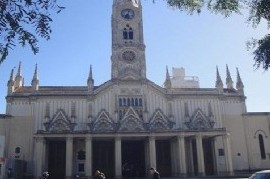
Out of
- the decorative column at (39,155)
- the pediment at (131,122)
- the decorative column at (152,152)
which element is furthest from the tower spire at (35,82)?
the decorative column at (152,152)

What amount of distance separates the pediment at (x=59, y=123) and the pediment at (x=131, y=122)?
21.1ft

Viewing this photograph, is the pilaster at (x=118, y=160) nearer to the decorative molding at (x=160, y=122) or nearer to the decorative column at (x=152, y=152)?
the decorative column at (x=152, y=152)

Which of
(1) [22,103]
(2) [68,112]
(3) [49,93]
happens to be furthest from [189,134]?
(1) [22,103]

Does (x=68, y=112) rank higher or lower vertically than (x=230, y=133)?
higher

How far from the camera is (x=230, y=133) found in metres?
48.8

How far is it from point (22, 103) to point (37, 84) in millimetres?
3206

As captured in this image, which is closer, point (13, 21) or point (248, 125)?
point (13, 21)

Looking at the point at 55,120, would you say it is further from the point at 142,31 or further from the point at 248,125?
the point at 248,125

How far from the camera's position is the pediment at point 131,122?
4466cm

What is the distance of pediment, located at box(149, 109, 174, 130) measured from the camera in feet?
150

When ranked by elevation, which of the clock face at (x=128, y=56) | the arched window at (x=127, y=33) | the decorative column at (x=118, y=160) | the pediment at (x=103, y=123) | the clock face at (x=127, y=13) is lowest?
the decorative column at (x=118, y=160)

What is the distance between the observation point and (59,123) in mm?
44625

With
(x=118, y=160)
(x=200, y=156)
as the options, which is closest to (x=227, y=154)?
(x=200, y=156)

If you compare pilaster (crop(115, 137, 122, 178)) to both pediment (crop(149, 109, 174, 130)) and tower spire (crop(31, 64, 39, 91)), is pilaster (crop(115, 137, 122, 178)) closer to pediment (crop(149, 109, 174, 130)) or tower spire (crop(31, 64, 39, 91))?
pediment (crop(149, 109, 174, 130))
